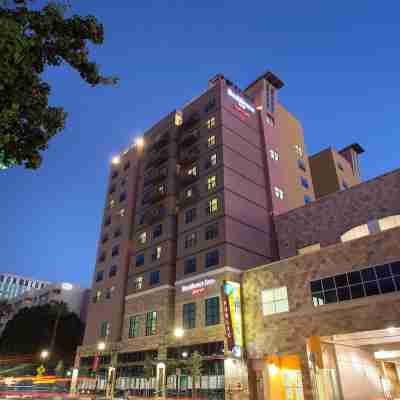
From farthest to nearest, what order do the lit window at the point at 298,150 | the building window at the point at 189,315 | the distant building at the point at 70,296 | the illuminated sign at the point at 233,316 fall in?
the distant building at the point at 70,296 < the lit window at the point at 298,150 < the building window at the point at 189,315 < the illuminated sign at the point at 233,316

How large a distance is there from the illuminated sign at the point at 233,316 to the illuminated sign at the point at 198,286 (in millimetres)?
3485

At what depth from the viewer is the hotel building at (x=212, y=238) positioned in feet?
121

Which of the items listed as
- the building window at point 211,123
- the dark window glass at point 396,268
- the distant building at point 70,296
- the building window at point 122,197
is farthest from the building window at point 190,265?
the distant building at point 70,296

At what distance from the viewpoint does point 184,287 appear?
1759 inches

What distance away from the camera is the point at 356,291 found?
30.6 meters

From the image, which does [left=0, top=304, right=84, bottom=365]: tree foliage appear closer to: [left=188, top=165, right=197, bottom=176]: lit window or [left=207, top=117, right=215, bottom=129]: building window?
[left=188, top=165, right=197, bottom=176]: lit window

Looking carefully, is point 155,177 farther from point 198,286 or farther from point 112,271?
point 198,286

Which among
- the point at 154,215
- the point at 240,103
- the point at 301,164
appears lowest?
the point at 154,215

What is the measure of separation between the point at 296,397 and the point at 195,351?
10.7 meters

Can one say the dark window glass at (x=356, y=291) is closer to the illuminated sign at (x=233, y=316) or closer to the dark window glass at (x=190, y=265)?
the illuminated sign at (x=233, y=316)

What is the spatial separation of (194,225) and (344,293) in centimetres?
2159

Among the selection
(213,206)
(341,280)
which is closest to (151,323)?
(213,206)

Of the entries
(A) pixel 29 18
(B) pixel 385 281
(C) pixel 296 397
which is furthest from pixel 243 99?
(A) pixel 29 18

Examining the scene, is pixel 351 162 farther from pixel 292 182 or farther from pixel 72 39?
pixel 72 39
